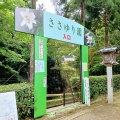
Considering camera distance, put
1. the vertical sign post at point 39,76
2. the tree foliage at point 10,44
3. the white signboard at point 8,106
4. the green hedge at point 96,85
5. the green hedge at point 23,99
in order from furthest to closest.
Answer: the green hedge at point 96,85
the tree foliage at point 10,44
the vertical sign post at point 39,76
the green hedge at point 23,99
the white signboard at point 8,106

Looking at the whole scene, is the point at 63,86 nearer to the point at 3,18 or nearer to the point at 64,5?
the point at 64,5

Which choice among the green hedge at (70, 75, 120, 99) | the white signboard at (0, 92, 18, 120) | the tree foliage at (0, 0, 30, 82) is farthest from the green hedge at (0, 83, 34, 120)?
the tree foliage at (0, 0, 30, 82)

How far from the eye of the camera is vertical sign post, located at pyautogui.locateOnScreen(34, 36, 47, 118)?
542 centimetres

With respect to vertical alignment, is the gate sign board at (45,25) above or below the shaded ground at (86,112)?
above

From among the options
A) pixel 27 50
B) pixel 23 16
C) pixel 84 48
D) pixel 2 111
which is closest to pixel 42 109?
pixel 2 111

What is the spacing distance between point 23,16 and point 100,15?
29.3 feet

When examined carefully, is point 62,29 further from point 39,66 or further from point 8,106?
point 8,106

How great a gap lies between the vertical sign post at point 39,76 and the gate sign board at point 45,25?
32cm

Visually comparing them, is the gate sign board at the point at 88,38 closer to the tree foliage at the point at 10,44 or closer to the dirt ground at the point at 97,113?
the dirt ground at the point at 97,113

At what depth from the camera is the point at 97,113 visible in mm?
6484

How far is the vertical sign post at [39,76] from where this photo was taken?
17.8 ft

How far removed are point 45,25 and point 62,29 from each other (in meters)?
0.95

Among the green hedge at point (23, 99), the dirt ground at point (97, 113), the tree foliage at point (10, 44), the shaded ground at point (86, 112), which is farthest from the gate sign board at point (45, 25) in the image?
the tree foliage at point (10, 44)

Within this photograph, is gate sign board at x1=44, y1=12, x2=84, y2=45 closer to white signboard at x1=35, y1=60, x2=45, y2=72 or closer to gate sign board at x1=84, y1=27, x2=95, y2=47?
gate sign board at x1=84, y1=27, x2=95, y2=47
